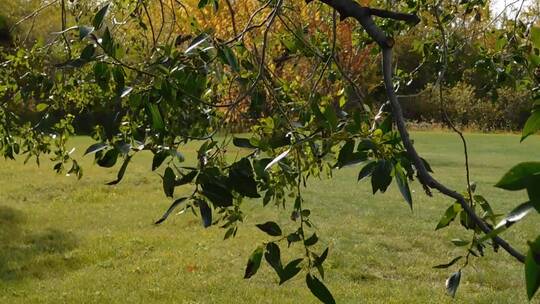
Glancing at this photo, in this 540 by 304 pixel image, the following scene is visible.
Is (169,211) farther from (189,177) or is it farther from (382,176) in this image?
(382,176)

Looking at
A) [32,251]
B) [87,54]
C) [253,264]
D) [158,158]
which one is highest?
[87,54]

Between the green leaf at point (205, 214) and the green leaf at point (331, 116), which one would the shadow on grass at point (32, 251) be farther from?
the green leaf at point (331, 116)

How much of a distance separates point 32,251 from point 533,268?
282 inches

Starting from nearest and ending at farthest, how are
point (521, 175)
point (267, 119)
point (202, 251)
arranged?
point (521, 175) < point (267, 119) < point (202, 251)

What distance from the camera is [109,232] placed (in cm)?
796

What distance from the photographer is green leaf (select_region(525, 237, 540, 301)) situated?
470 millimetres

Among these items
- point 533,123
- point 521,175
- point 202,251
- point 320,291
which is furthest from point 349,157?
point 202,251

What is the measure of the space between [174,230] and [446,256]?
9.78 ft

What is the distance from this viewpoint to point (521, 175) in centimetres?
47

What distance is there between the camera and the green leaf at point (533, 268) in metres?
0.47

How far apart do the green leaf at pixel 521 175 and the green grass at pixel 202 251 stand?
382 centimetres

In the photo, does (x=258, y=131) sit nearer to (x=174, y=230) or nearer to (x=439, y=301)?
(x=439, y=301)

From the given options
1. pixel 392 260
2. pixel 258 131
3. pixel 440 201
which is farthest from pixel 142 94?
pixel 440 201

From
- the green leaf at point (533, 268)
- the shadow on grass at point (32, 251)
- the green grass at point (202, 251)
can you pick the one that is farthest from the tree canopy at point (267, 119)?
the shadow on grass at point (32, 251)
